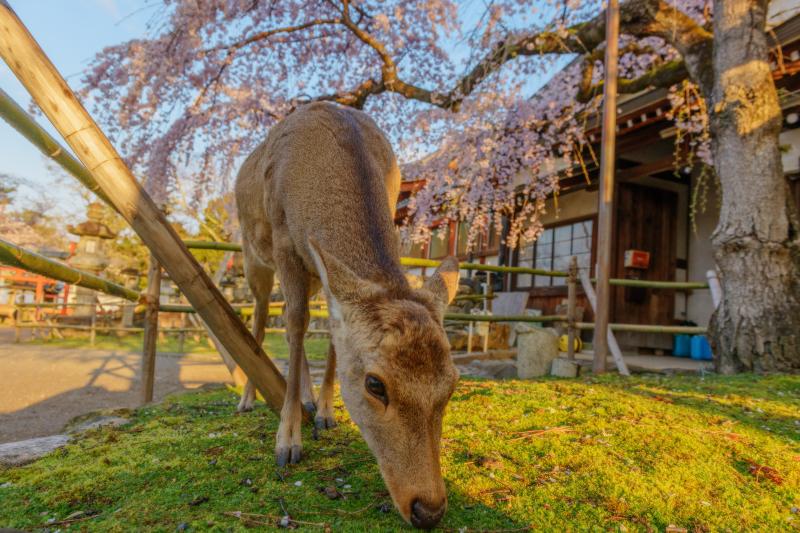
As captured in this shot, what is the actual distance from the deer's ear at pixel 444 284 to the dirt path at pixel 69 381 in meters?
4.51

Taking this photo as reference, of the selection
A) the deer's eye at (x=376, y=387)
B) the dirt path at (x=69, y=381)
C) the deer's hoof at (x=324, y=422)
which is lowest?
the dirt path at (x=69, y=381)

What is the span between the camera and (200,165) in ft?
44.3

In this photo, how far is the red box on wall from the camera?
1039 centimetres

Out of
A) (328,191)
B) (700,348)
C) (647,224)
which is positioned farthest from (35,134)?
(647,224)

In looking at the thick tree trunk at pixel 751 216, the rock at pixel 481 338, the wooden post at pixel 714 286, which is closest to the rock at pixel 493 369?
the rock at pixel 481 338

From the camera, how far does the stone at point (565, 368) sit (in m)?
5.97

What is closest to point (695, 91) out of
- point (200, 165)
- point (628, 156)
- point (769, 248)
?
point (628, 156)

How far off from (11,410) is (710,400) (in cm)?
742

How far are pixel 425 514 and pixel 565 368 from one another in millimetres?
4999

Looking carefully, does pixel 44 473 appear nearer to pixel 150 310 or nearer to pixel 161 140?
pixel 150 310

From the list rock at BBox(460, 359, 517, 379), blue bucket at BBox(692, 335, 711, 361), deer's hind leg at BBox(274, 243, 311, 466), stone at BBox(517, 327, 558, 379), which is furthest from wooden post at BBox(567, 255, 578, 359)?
deer's hind leg at BBox(274, 243, 311, 466)

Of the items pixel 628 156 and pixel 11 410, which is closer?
pixel 11 410

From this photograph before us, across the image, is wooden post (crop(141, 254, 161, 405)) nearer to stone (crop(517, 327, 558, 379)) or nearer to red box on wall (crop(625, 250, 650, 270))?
stone (crop(517, 327, 558, 379))

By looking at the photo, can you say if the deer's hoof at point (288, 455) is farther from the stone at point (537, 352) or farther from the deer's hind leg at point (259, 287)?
the stone at point (537, 352)
